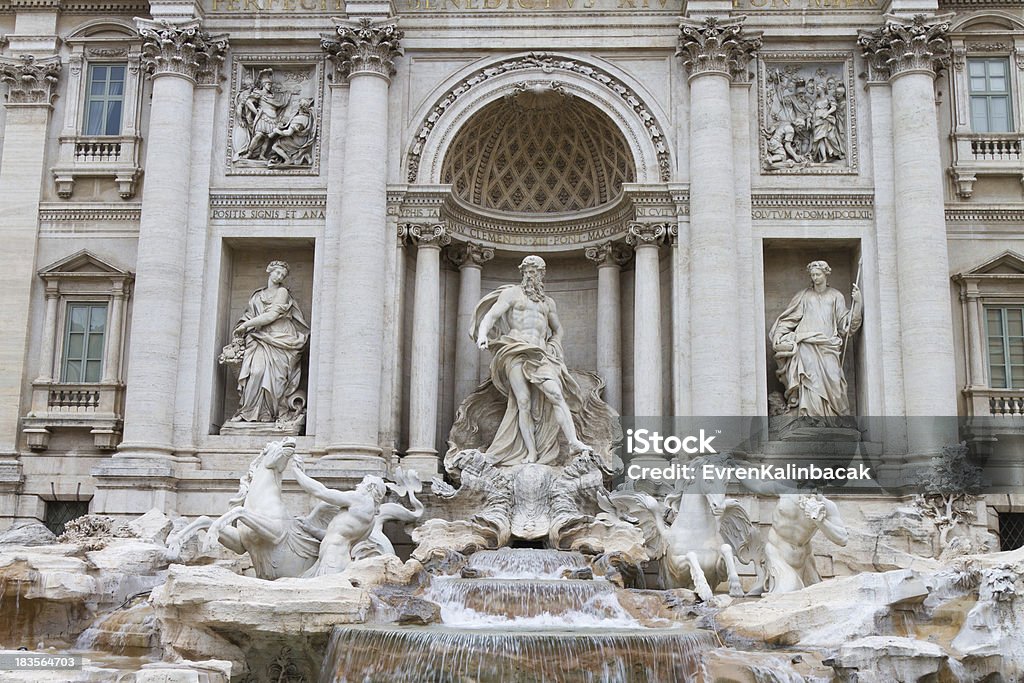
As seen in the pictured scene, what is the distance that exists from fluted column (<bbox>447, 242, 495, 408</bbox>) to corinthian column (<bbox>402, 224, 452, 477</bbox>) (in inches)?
38.0

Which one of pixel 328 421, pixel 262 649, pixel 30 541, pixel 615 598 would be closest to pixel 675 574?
pixel 615 598

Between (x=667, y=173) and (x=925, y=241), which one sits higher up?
(x=667, y=173)

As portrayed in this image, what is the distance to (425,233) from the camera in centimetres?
2088

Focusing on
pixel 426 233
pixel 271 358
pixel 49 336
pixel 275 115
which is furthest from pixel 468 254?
pixel 49 336

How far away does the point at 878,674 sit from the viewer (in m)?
11.8

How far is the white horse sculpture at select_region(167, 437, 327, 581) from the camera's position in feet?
52.0

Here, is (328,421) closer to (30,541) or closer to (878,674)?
(30,541)

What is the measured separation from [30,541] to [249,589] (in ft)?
22.4

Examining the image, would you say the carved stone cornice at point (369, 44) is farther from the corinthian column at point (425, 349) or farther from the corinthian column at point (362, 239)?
the corinthian column at point (425, 349)

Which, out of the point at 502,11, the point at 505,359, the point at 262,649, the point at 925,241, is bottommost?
the point at 262,649

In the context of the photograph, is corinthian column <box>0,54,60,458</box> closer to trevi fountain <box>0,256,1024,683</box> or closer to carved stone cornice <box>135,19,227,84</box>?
carved stone cornice <box>135,19,227,84</box>

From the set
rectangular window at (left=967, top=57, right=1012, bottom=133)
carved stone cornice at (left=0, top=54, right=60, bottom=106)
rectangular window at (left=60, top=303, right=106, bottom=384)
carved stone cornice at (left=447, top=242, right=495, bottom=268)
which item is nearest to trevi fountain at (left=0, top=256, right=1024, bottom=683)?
carved stone cornice at (left=447, top=242, right=495, bottom=268)

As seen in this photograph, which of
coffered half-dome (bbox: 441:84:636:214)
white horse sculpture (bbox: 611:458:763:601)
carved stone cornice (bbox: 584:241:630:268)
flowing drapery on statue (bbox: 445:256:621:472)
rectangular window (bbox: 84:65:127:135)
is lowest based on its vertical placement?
white horse sculpture (bbox: 611:458:763:601)

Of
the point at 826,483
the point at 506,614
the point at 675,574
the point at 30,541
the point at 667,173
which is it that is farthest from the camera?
the point at 667,173
